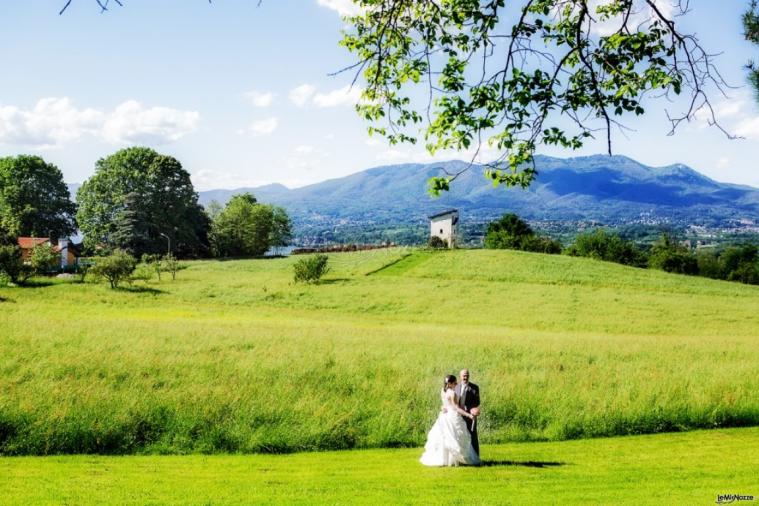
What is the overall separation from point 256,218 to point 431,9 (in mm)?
127144

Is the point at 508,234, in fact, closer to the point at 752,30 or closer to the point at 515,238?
the point at 515,238

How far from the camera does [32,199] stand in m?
105

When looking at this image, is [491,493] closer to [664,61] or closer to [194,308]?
[664,61]

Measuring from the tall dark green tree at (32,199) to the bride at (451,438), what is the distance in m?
101

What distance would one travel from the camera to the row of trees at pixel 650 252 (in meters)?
128

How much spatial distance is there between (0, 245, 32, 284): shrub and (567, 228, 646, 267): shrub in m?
110

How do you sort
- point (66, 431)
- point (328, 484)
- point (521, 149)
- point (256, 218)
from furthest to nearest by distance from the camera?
1. point (256, 218)
2. point (66, 431)
3. point (328, 484)
4. point (521, 149)

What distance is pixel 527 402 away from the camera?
19.6m

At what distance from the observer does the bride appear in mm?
14375

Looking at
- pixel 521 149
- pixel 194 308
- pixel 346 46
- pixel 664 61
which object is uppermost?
pixel 346 46

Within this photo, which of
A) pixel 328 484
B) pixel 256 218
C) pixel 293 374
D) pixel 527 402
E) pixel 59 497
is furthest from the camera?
pixel 256 218

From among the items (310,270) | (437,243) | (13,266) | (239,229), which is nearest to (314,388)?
(310,270)

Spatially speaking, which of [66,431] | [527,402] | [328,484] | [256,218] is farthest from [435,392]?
[256,218]

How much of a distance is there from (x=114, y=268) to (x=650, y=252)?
115412mm
